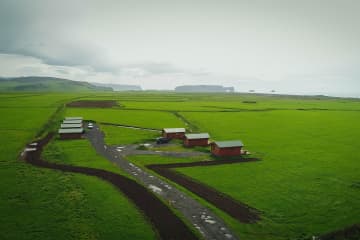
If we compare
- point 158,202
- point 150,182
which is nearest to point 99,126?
point 150,182

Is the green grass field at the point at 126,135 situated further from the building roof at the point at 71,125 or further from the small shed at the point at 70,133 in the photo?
the building roof at the point at 71,125

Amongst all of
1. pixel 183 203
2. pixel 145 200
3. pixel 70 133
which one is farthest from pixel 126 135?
pixel 183 203

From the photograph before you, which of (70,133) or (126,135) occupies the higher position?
(70,133)

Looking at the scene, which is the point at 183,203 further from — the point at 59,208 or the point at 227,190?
the point at 59,208

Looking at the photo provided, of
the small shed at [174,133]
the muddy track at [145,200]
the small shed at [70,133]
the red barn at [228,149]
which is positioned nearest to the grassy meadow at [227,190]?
the muddy track at [145,200]

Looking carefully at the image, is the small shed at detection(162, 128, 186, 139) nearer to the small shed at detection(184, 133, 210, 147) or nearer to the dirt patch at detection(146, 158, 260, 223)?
the small shed at detection(184, 133, 210, 147)

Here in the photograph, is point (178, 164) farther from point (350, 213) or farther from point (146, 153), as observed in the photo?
point (350, 213)
